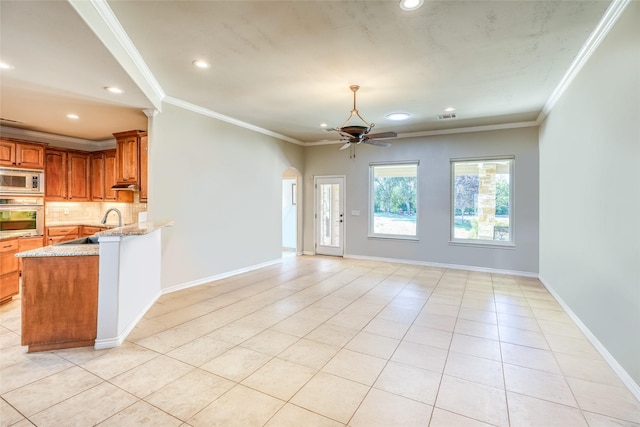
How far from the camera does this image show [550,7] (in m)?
2.43

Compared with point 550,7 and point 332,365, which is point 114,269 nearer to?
point 332,365

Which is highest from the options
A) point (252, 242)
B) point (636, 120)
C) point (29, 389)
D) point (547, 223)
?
point (636, 120)

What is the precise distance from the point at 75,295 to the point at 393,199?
593cm

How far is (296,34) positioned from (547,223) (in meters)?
4.90

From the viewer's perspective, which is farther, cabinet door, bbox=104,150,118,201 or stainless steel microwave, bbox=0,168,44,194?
cabinet door, bbox=104,150,118,201

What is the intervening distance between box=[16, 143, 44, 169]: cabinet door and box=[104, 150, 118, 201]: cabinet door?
1011 mm

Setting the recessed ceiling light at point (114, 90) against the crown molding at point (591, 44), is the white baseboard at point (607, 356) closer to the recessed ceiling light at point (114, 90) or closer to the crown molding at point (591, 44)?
the crown molding at point (591, 44)

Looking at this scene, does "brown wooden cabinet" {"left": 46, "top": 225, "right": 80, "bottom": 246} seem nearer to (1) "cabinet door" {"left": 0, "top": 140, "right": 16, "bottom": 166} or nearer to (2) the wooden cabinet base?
(1) "cabinet door" {"left": 0, "top": 140, "right": 16, "bottom": 166}

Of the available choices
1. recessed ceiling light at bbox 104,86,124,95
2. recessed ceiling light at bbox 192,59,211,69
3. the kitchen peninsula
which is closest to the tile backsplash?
recessed ceiling light at bbox 104,86,124,95

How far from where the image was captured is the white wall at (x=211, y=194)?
14.8 feet

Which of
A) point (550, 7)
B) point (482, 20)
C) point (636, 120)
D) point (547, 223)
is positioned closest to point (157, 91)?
point (482, 20)

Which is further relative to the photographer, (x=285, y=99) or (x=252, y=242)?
(x=252, y=242)

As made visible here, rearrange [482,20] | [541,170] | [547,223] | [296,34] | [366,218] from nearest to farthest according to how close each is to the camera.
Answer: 1. [482,20]
2. [296,34]
3. [547,223]
4. [541,170]
5. [366,218]

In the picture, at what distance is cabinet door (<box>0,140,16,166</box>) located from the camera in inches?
199
